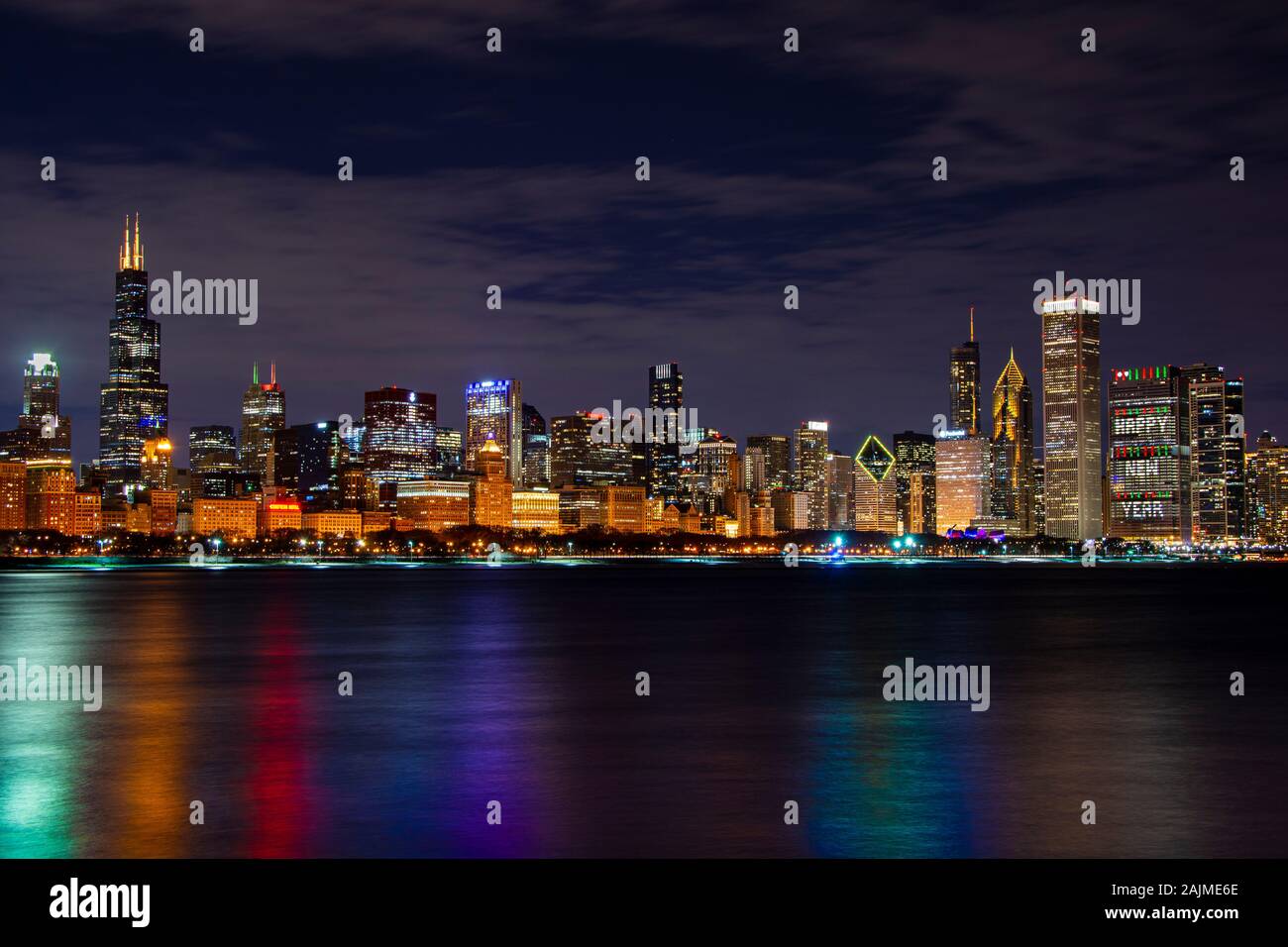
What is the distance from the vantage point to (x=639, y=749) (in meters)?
28.7

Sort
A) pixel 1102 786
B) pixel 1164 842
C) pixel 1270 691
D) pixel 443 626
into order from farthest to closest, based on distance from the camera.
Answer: pixel 443 626, pixel 1270 691, pixel 1102 786, pixel 1164 842

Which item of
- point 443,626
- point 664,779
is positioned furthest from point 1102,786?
point 443,626

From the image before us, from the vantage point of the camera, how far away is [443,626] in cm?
7700

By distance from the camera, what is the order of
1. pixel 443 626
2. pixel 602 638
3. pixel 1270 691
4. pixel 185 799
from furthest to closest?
pixel 443 626 < pixel 602 638 < pixel 1270 691 < pixel 185 799

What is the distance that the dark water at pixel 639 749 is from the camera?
2006cm

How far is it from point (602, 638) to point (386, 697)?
2735 centimetres

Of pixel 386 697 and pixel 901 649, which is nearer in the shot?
pixel 386 697

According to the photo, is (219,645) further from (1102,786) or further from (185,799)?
(1102,786)

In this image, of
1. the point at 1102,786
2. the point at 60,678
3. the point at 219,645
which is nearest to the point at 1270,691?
the point at 1102,786

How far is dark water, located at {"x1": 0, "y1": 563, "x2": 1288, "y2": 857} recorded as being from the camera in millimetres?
20062

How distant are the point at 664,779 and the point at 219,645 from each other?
41.8m

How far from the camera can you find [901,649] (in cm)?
5925
